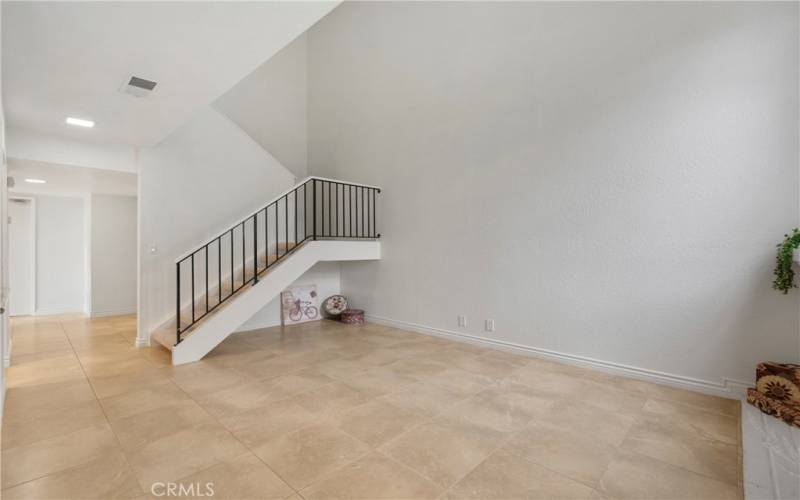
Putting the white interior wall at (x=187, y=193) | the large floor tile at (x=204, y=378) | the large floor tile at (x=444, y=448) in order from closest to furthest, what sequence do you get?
the large floor tile at (x=444, y=448)
the large floor tile at (x=204, y=378)
the white interior wall at (x=187, y=193)

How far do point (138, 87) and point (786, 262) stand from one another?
5.31m

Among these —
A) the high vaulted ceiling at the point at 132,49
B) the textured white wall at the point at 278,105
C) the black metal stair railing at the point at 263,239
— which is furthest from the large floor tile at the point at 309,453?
the textured white wall at the point at 278,105

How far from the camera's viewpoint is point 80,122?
397cm

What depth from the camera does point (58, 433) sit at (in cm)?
251

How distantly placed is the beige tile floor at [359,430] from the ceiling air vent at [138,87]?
2613 mm

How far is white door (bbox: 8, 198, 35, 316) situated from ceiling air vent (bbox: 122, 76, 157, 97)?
243 inches

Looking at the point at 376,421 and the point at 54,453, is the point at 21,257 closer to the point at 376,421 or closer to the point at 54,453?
the point at 54,453

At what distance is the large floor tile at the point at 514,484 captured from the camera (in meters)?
1.89

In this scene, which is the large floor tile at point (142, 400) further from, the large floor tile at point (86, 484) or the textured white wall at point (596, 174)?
the textured white wall at point (596, 174)

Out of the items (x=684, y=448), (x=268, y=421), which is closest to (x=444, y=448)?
(x=268, y=421)

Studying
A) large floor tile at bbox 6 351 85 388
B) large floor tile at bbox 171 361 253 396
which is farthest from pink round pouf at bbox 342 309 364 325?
large floor tile at bbox 6 351 85 388

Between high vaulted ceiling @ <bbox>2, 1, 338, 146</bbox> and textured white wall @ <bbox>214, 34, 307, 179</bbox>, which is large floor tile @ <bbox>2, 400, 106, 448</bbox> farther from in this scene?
textured white wall @ <bbox>214, 34, 307, 179</bbox>

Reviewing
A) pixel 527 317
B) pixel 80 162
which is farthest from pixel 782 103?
pixel 80 162

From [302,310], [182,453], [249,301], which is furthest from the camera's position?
[302,310]
